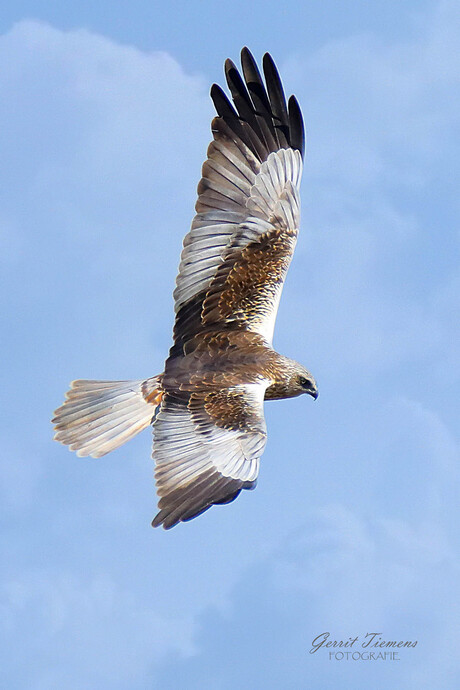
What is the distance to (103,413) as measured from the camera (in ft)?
29.0

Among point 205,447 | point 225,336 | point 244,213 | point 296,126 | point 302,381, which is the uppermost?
point 296,126

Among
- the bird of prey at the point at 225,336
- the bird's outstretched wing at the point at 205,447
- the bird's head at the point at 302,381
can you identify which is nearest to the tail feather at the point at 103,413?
the bird of prey at the point at 225,336

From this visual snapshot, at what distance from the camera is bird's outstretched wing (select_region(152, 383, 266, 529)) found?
7.63m

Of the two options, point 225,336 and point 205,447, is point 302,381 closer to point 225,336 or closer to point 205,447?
point 225,336

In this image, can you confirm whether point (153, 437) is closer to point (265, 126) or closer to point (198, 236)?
point (198, 236)

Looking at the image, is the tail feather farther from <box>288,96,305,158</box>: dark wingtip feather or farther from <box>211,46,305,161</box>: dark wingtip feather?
<box>288,96,305,158</box>: dark wingtip feather

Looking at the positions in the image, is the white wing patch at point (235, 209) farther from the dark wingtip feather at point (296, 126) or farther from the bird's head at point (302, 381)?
the bird's head at point (302, 381)

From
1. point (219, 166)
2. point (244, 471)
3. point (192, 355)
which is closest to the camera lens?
point (244, 471)

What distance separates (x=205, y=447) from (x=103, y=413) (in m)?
1.26

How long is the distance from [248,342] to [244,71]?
2338 mm

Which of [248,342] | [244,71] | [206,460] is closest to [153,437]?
[206,460]

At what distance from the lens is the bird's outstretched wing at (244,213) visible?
8.77 metres

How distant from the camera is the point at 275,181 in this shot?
934 centimetres

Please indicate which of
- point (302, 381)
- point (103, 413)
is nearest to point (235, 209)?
point (302, 381)
